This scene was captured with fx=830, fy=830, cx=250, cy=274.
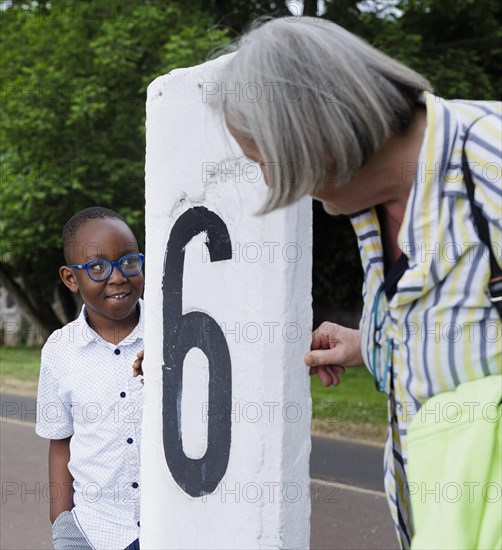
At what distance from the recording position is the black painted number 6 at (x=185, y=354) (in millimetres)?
2125

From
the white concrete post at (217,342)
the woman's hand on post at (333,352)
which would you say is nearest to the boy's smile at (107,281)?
the white concrete post at (217,342)

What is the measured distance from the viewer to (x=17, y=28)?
14.4 metres

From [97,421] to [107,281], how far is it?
47cm

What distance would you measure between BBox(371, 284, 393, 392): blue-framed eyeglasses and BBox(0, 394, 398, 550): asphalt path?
381cm

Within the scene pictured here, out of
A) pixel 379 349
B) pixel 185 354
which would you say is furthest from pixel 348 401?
pixel 379 349

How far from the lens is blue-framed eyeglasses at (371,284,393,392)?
1.51 meters

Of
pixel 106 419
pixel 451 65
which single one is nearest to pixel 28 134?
pixel 451 65

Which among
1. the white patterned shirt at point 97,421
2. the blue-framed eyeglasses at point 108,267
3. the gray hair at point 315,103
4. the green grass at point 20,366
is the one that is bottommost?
the green grass at point 20,366

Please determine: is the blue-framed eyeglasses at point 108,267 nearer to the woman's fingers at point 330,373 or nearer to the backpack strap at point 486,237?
the woman's fingers at point 330,373

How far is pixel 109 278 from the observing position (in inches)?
111

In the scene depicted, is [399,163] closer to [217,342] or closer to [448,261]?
[448,261]

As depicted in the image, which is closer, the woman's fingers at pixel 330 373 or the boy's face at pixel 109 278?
the woman's fingers at pixel 330 373

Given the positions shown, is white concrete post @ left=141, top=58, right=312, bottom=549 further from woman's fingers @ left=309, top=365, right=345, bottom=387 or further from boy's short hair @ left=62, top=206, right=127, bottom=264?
boy's short hair @ left=62, top=206, right=127, bottom=264

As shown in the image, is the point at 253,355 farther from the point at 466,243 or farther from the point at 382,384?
the point at 466,243
